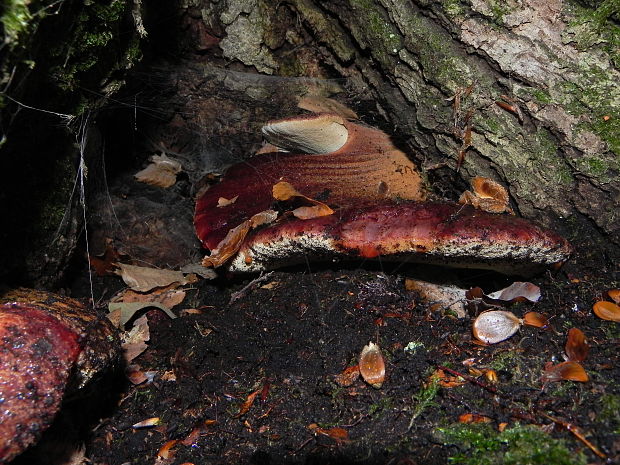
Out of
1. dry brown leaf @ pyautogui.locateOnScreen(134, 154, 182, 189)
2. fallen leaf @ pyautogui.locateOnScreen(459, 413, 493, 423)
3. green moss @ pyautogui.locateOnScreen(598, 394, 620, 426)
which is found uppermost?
dry brown leaf @ pyautogui.locateOnScreen(134, 154, 182, 189)

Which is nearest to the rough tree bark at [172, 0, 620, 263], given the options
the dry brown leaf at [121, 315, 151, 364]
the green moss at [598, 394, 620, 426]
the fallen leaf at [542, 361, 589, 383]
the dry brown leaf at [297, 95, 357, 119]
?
the dry brown leaf at [297, 95, 357, 119]

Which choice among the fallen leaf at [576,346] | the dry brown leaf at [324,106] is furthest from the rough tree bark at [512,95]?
the fallen leaf at [576,346]

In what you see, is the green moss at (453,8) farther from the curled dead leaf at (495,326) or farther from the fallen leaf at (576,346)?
the fallen leaf at (576,346)

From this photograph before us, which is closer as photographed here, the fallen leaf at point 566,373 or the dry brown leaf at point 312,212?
the fallen leaf at point 566,373

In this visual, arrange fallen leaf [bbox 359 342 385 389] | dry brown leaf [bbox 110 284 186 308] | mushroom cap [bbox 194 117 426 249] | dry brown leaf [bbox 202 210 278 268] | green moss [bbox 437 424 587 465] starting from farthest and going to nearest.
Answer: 1. dry brown leaf [bbox 110 284 186 308]
2. mushroom cap [bbox 194 117 426 249]
3. dry brown leaf [bbox 202 210 278 268]
4. fallen leaf [bbox 359 342 385 389]
5. green moss [bbox 437 424 587 465]

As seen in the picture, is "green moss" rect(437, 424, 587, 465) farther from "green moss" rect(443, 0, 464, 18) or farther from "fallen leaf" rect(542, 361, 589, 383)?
"green moss" rect(443, 0, 464, 18)

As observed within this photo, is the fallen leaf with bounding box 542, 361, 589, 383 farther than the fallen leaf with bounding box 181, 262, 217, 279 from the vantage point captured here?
No

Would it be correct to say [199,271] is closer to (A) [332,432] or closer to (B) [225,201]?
(B) [225,201]
